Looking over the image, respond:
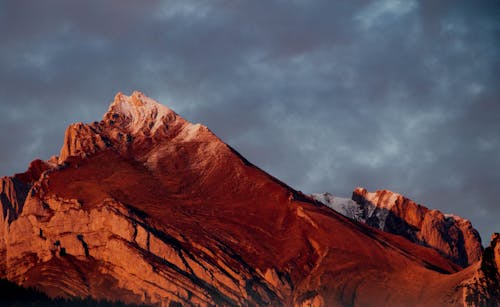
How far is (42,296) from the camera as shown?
646 ft

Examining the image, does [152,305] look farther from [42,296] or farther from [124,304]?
[42,296]

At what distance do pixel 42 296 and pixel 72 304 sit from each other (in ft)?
18.0

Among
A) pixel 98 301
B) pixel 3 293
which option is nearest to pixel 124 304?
pixel 98 301

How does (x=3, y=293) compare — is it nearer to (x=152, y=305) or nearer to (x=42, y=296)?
(x=42, y=296)

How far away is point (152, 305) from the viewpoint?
19962 centimetres

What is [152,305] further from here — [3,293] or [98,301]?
[3,293]

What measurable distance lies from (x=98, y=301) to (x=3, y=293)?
15.6 meters

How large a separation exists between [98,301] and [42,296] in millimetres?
9280

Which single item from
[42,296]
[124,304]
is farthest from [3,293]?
[124,304]

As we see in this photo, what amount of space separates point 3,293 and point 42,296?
642cm

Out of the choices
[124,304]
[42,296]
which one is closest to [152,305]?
[124,304]

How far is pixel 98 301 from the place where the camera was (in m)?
199

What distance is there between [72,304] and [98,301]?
532 cm

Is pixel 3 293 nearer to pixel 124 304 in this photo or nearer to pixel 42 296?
pixel 42 296
